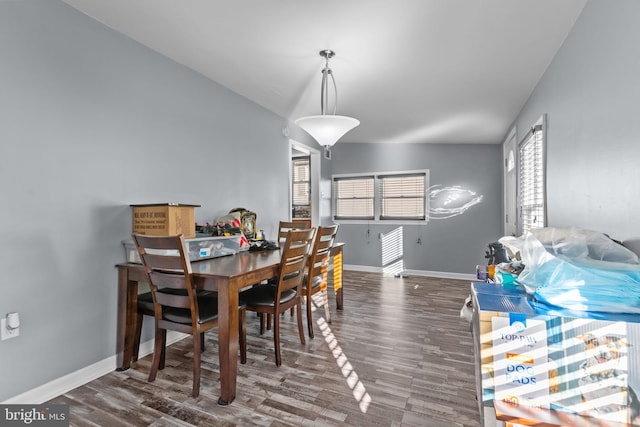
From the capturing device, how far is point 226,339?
187 cm

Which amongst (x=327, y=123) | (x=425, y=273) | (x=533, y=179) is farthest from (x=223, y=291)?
(x=425, y=273)

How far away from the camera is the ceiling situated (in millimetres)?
2023

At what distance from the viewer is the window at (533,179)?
8.82 ft

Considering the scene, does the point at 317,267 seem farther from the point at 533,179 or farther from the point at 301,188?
the point at 301,188

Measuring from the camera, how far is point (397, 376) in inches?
86.2

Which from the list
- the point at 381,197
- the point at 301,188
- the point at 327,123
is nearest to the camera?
the point at 327,123

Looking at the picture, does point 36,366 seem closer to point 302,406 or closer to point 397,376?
point 302,406

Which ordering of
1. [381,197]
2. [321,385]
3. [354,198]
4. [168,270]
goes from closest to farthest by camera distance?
[168,270] → [321,385] → [381,197] → [354,198]

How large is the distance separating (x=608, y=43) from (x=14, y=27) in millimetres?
3159

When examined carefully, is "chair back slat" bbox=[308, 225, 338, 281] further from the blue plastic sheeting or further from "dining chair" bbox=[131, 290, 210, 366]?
the blue plastic sheeting

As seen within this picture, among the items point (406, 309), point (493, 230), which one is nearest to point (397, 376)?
point (406, 309)

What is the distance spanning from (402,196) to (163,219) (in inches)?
174

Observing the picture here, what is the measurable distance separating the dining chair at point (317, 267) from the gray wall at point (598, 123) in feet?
5.72

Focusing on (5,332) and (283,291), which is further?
(283,291)
